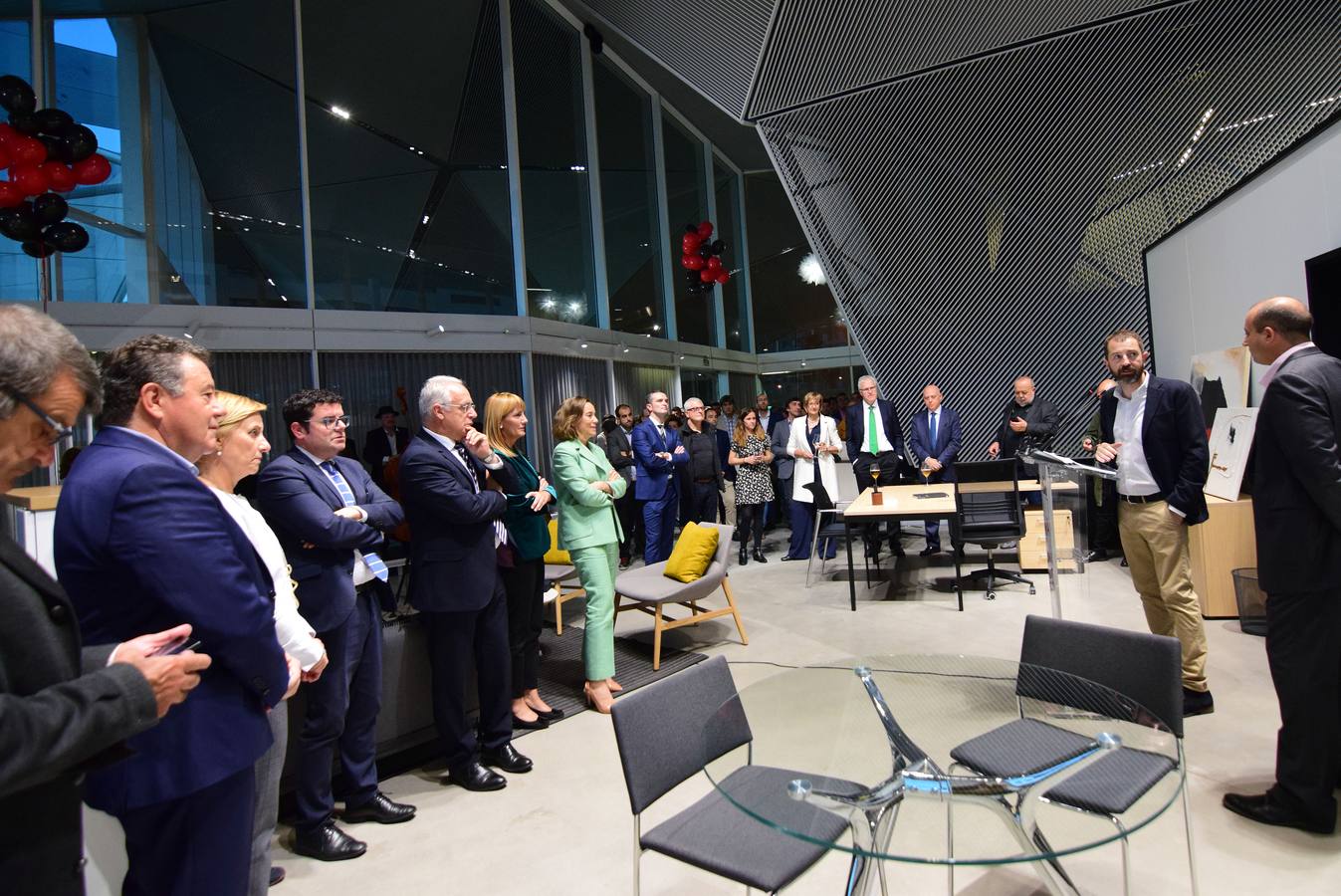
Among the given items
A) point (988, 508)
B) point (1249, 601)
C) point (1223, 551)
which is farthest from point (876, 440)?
point (1249, 601)

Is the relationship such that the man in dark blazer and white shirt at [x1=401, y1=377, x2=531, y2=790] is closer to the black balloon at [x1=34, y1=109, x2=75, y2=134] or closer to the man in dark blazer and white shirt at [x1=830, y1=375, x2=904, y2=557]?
the black balloon at [x1=34, y1=109, x2=75, y2=134]

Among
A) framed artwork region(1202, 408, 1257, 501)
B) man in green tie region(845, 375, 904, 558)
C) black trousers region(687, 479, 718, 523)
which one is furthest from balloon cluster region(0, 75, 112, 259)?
framed artwork region(1202, 408, 1257, 501)

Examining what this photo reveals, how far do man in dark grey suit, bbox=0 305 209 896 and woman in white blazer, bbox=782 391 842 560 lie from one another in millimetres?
6008

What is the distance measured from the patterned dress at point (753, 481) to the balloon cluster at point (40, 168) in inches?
217

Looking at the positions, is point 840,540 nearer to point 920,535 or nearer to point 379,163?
point 920,535

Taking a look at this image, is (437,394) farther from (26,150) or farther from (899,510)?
(26,150)

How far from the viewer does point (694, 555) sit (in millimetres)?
4602

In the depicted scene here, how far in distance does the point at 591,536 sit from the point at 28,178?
4265 millimetres

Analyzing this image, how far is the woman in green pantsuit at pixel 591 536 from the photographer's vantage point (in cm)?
374

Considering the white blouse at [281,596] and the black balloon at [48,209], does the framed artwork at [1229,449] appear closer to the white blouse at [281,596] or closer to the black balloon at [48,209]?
the white blouse at [281,596]

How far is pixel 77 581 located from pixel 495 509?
1610mm

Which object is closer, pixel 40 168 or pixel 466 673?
pixel 466 673

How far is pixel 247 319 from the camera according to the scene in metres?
6.22

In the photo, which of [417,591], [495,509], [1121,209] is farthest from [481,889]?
[1121,209]
